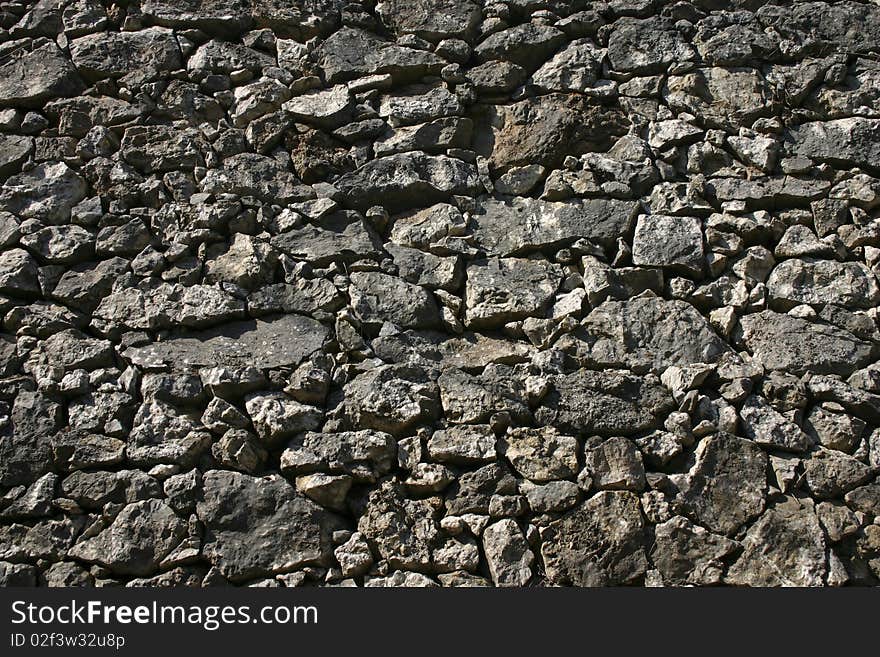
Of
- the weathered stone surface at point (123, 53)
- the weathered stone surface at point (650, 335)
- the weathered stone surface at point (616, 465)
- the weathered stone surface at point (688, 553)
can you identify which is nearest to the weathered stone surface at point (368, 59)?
the weathered stone surface at point (123, 53)

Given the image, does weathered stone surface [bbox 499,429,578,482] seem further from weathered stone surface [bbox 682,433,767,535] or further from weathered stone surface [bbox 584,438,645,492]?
weathered stone surface [bbox 682,433,767,535]

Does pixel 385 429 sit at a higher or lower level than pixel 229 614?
higher

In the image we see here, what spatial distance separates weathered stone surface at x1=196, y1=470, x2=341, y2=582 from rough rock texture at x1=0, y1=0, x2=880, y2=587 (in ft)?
0.03

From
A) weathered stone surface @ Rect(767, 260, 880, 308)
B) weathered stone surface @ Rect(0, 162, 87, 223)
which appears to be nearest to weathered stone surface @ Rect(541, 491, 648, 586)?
weathered stone surface @ Rect(767, 260, 880, 308)

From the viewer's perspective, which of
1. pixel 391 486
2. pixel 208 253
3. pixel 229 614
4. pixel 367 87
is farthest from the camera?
pixel 367 87

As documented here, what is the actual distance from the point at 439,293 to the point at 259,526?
105cm

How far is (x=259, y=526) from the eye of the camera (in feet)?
9.75

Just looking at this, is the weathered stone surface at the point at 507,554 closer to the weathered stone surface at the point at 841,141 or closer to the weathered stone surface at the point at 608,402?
the weathered stone surface at the point at 608,402

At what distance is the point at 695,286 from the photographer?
337 cm

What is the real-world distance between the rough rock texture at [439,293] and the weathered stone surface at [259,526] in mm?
10

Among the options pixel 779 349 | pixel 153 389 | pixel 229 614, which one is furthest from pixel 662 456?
pixel 153 389

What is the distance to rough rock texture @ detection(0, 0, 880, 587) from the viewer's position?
2.96m

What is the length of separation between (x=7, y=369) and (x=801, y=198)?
2995 millimetres

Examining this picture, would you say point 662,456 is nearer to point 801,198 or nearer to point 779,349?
point 779,349
